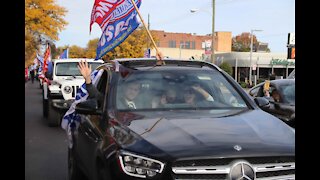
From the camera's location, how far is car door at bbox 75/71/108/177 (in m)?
4.24

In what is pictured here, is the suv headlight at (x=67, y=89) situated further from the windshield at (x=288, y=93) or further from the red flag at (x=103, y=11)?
the windshield at (x=288, y=93)

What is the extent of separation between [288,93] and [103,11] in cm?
405

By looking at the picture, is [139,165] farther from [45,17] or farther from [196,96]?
[45,17]

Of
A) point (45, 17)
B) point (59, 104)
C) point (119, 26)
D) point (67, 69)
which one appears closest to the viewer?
point (119, 26)

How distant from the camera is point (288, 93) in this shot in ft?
30.7

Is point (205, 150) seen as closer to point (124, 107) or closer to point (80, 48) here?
point (124, 107)

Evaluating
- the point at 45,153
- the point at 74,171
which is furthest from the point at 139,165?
the point at 45,153

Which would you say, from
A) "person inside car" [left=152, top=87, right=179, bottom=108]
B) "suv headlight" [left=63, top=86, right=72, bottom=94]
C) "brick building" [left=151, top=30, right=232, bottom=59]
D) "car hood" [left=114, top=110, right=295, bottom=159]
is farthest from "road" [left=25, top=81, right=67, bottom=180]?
"brick building" [left=151, top=30, right=232, bottom=59]

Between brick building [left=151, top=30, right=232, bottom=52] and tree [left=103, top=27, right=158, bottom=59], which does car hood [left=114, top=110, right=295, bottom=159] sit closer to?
tree [left=103, top=27, right=158, bottom=59]

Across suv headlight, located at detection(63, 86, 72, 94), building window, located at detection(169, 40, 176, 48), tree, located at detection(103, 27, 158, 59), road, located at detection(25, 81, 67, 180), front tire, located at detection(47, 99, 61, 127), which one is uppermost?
building window, located at detection(169, 40, 176, 48)

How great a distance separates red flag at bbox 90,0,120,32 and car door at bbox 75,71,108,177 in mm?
2965

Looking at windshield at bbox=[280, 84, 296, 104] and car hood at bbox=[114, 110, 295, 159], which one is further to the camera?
windshield at bbox=[280, 84, 296, 104]

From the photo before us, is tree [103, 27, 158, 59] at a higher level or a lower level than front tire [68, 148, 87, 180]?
higher

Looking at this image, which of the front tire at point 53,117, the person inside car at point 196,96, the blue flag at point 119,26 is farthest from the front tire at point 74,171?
the front tire at point 53,117
